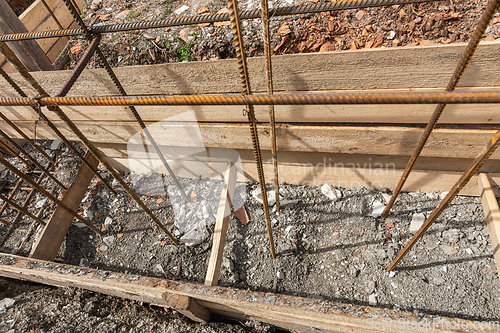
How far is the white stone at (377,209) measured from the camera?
266cm

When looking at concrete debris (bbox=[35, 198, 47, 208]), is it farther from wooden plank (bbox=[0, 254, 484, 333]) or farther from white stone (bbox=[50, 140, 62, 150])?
wooden plank (bbox=[0, 254, 484, 333])

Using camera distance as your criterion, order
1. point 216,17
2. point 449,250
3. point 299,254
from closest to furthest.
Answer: point 216,17 < point 449,250 < point 299,254

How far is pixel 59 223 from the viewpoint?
287cm

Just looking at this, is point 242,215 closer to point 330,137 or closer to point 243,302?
point 243,302

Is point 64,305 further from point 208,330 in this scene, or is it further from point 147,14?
point 147,14

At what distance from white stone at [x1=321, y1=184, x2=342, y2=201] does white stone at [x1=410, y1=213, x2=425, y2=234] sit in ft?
2.41

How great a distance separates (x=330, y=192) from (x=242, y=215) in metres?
1.05

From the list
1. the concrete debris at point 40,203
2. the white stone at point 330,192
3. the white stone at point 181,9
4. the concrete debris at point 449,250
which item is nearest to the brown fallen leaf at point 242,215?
the white stone at point 330,192

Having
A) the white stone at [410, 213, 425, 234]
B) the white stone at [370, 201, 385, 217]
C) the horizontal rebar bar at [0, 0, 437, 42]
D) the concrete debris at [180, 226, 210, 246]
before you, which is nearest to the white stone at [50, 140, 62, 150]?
the horizontal rebar bar at [0, 0, 437, 42]

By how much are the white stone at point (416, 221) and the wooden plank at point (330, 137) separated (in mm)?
718

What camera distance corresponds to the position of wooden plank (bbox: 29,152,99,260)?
105 inches

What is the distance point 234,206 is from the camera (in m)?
3.04

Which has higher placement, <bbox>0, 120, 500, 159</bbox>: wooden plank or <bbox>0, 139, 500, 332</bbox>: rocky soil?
<bbox>0, 120, 500, 159</bbox>: wooden plank

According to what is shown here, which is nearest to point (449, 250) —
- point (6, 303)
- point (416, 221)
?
point (416, 221)
